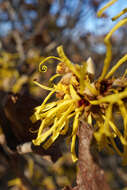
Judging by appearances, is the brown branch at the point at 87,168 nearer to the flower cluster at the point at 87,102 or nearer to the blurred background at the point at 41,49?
the flower cluster at the point at 87,102

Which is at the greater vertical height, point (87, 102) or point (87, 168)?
point (87, 102)

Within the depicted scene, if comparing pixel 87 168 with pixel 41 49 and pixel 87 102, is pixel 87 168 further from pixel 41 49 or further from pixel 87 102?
pixel 41 49

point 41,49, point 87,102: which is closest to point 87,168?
point 87,102

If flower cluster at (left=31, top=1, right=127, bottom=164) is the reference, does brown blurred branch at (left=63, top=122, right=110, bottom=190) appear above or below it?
below

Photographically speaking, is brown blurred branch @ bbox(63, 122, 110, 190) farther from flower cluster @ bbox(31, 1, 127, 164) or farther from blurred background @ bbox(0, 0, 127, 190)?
blurred background @ bbox(0, 0, 127, 190)

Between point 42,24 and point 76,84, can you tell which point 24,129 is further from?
point 42,24

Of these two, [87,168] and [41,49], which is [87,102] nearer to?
[87,168]

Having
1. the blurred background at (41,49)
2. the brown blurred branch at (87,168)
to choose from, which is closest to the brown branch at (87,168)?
the brown blurred branch at (87,168)

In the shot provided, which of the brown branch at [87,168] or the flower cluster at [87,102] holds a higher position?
the flower cluster at [87,102]

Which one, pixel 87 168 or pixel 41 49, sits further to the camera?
pixel 41 49

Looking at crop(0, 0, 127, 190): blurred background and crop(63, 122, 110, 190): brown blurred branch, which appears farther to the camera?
crop(0, 0, 127, 190): blurred background

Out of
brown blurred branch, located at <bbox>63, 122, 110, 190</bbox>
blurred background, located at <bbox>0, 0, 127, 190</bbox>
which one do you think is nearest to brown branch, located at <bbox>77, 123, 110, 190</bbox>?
brown blurred branch, located at <bbox>63, 122, 110, 190</bbox>
